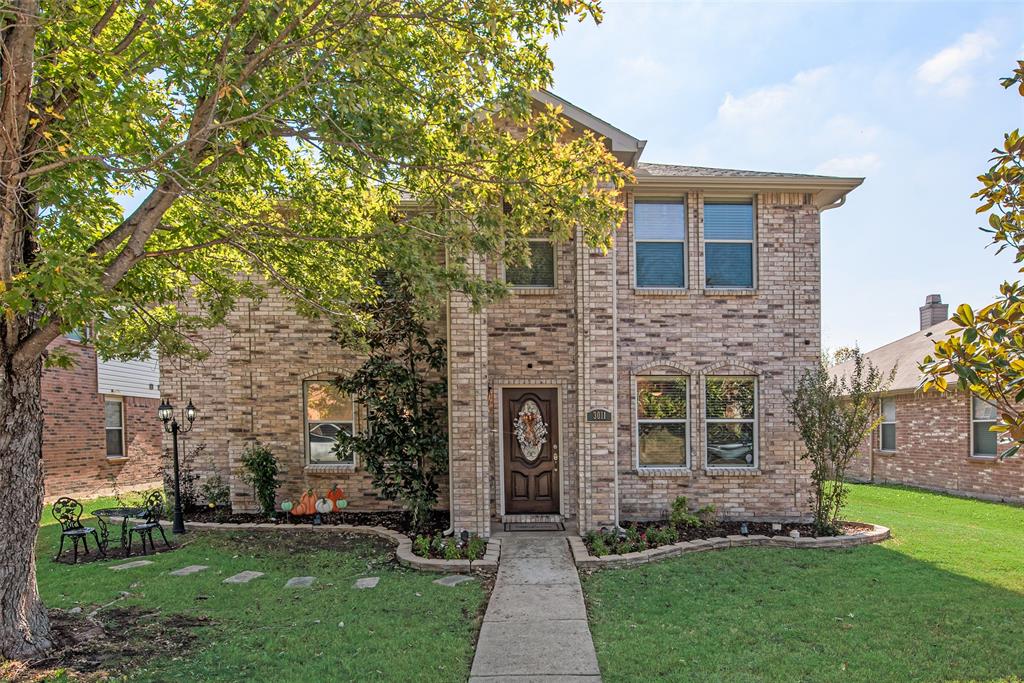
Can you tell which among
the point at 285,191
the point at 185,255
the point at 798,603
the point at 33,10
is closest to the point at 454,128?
the point at 285,191

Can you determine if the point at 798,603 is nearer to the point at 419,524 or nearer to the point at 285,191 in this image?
the point at 419,524

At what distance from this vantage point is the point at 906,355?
17141mm

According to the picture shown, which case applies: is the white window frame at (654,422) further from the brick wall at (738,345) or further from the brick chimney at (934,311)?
the brick chimney at (934,311)

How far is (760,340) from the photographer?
32.4 ft

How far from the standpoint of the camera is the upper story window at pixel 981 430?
43.2 feet

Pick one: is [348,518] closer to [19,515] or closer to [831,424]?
[19,515]

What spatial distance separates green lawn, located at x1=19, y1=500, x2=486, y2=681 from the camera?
4.60 meters

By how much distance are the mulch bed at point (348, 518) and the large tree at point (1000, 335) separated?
782cm

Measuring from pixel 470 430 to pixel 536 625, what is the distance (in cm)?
343

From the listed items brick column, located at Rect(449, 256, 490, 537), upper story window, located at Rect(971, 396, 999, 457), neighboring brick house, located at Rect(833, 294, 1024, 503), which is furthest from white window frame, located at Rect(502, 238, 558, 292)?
upper story window, located at Rect(971, 396, 999, 457)

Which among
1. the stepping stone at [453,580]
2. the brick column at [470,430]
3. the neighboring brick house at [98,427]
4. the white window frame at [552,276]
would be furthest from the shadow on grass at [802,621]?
the neighboring brick house at [98,427]

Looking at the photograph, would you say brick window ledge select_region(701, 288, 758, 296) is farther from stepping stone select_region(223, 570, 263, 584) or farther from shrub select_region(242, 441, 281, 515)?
shrub select_region(242, 441, 281, 515)

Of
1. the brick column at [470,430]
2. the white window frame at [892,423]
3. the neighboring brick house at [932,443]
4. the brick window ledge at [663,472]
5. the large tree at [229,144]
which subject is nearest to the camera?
the large tree at [229,144]

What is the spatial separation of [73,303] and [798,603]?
7200 millimetres
